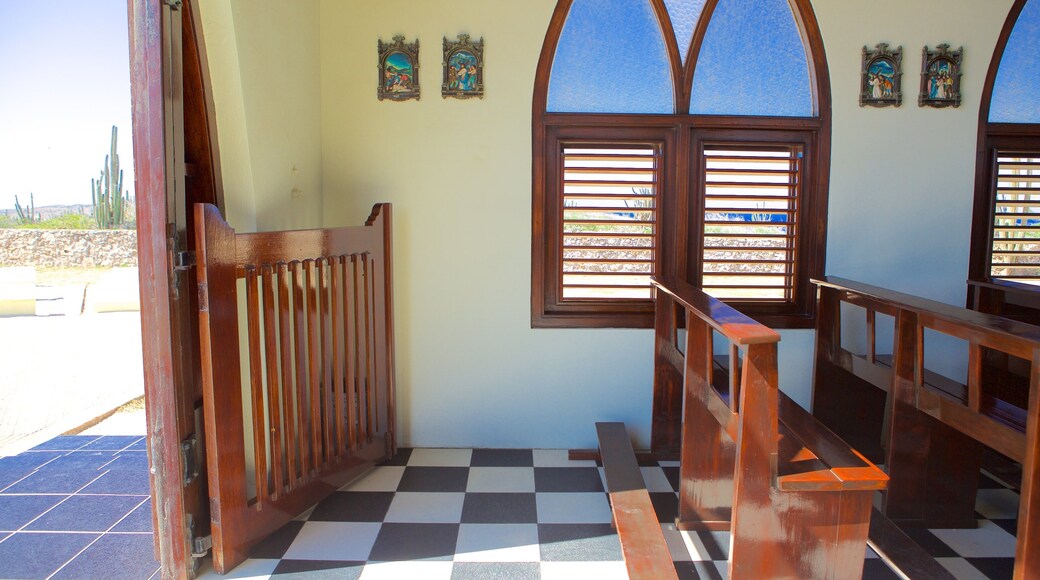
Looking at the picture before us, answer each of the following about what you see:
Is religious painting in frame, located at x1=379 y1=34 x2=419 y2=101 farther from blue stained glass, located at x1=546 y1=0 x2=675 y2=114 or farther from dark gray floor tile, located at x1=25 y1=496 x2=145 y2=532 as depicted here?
dark gray floor tile, located at x1=25 y1=496 x2=145 y2=532

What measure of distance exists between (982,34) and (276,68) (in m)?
3.72

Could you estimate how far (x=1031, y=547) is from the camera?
188cm

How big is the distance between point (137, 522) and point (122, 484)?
48 cm

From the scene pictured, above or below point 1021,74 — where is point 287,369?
below

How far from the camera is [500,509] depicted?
2.84 meters

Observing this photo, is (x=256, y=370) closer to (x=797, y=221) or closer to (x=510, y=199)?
(x=510, y=199)

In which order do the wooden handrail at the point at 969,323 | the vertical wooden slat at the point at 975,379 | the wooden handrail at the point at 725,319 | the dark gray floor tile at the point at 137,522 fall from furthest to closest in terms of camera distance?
the dark gray floor tile at the point at 137,522 → the vertical wooden slat at the point at 975,379 → the wooden handrail at the point at 969,323 → the wooden handrail at the point at 725,319

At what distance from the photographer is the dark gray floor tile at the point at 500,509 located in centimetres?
274

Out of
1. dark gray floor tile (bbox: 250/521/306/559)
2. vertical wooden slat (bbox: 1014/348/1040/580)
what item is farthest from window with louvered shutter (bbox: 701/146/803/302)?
dark gray floor tile (bbox: 250/521/306/559)

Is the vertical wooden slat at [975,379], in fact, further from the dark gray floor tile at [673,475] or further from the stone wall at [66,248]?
the stone wall at [66,248]

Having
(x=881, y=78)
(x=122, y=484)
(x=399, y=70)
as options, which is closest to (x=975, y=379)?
(x=881, y=78)

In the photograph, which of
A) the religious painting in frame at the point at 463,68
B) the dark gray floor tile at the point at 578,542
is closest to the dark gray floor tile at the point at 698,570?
the dark gray floor tile at the point at 578,542

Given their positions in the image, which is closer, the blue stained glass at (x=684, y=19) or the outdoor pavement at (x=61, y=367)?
the blue stained glass at (x=684, y=19)

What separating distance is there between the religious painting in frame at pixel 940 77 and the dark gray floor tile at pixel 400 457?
3.42 metres
